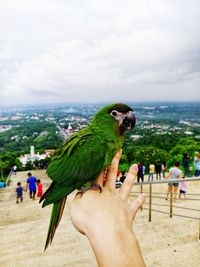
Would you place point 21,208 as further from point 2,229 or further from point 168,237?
point 168,237

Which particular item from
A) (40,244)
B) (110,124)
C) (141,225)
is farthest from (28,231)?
(110,124)

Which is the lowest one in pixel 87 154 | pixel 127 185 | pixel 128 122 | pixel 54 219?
pixel 54 219

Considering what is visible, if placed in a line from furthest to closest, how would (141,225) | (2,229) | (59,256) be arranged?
(2,229), (141,225), (59,256)

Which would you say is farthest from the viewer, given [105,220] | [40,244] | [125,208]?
[40,244]

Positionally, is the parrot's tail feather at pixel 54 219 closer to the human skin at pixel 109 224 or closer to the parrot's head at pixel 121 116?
the human skin at pixel 109 224

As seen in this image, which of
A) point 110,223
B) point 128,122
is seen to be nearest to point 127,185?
point 110,223

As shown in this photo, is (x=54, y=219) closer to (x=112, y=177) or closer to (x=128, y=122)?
(x=112, y=177)

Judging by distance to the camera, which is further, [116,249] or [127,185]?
[127,185]

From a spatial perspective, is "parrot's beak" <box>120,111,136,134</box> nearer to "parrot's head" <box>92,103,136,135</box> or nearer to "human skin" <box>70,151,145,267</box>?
"parrot's head" <box>92,103,136,135</box>
